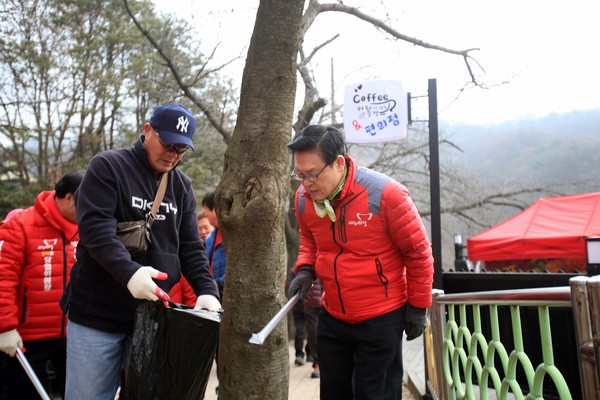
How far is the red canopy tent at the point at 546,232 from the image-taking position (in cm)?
977

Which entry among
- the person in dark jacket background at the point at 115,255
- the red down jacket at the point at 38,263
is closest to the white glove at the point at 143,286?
the person in dark jacket background at the point at 115,255

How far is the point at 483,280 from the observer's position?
5.97 meters

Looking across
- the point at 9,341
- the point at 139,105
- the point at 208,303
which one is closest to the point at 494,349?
the point at 208,303

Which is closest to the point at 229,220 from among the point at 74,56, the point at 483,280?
the point at 483,280

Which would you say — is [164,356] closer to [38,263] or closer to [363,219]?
[363,219]

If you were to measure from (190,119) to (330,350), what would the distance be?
4.59ft

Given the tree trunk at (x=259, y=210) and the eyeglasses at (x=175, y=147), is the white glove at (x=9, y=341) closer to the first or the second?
the tree trunk at (x=259, y=210)

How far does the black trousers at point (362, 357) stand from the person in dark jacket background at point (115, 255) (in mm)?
900

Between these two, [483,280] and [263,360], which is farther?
[483,280]

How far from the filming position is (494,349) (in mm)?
2533

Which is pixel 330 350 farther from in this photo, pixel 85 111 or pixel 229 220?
pixel 85 111

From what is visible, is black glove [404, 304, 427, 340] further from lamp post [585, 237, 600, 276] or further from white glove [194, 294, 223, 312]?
lamp post [585, 237, 600, 276]

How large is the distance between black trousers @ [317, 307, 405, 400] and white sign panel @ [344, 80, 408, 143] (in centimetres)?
494

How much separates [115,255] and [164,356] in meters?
0.50
